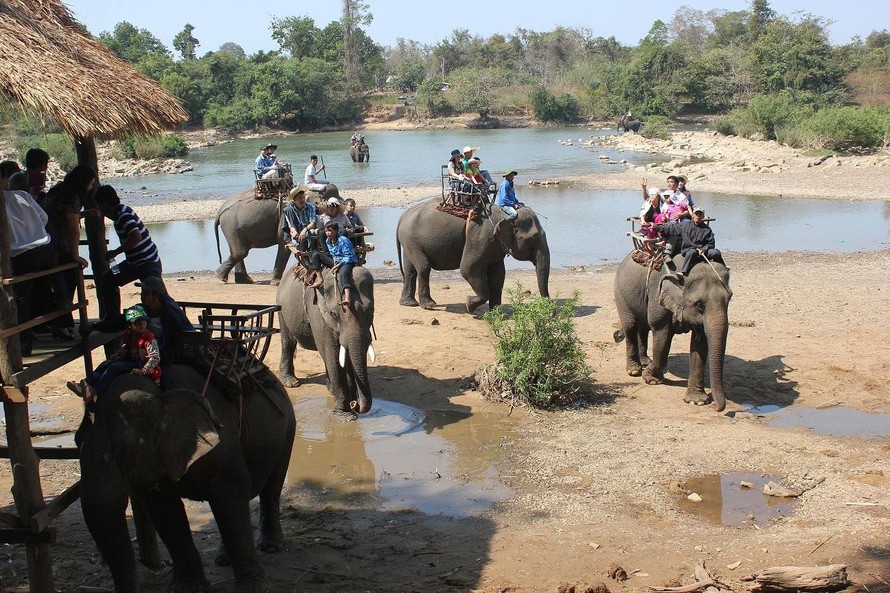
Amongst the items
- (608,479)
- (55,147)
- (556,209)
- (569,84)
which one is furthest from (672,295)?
(569,84)

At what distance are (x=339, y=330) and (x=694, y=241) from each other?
3.84 m

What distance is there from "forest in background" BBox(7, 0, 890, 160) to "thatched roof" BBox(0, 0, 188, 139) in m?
34.3

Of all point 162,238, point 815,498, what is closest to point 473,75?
point 162,238

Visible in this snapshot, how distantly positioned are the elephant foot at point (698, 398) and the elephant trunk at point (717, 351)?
54cm

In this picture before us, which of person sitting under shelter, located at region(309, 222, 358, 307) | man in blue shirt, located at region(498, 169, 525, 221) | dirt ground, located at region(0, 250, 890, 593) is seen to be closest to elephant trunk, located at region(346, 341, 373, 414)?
person sitting under shelter, located at region(309, 222, 358, 307)

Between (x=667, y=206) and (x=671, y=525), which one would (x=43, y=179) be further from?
(x=667, y=206)

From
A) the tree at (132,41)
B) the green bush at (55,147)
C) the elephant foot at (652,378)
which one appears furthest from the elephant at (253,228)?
the tree at (132,41)

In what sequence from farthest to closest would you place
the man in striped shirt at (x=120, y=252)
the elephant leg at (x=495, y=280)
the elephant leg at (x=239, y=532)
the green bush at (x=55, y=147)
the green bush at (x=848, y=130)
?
the green bush at (x=55, y=147) < the green bush at (x=848, y=130) < the elephant leg at (x=495, y=280) < the man in striped shirt at (x=120, y=252) < the elephant leg at (x=239, y=532)

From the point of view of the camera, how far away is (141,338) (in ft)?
18.7

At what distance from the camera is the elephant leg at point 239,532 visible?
580cm

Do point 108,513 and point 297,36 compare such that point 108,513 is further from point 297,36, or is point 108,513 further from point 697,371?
point 297,36

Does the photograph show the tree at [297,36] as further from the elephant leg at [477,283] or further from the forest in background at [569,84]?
the elephant leg at [477,283]

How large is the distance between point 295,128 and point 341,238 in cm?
6707

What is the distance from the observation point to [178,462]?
5.48 meters
